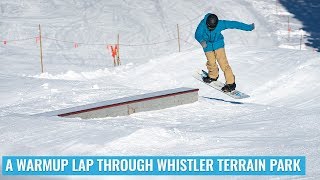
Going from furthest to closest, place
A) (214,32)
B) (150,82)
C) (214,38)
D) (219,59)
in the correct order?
(150,82) < (219,59) < (214,38) < (214,32)

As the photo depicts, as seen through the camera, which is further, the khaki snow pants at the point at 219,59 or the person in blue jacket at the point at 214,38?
the khaki snow pants at the point at 219,59

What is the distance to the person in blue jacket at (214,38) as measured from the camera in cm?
1138

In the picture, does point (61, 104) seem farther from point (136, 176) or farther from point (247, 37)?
point (247, 37)

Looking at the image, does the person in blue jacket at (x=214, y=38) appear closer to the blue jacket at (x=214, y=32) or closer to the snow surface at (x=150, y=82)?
the blue jacket at (x=214, y=32)

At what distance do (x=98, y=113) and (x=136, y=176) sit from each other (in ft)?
15.9

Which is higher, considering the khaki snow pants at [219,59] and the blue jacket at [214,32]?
the blue jacket at [214,32]

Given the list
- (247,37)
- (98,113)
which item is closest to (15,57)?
(247,37)

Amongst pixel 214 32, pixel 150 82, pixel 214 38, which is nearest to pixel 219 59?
pixel 214 38

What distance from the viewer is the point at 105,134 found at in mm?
8727

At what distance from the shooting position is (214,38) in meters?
11.9

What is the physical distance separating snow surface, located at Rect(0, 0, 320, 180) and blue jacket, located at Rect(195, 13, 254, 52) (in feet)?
4.71

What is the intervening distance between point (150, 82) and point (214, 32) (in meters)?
7.87

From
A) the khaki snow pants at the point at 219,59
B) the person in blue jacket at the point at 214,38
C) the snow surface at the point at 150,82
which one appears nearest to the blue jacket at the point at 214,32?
the person in blue jacket at the point at 214,38

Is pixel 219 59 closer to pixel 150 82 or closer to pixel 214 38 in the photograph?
pixel 214 38
